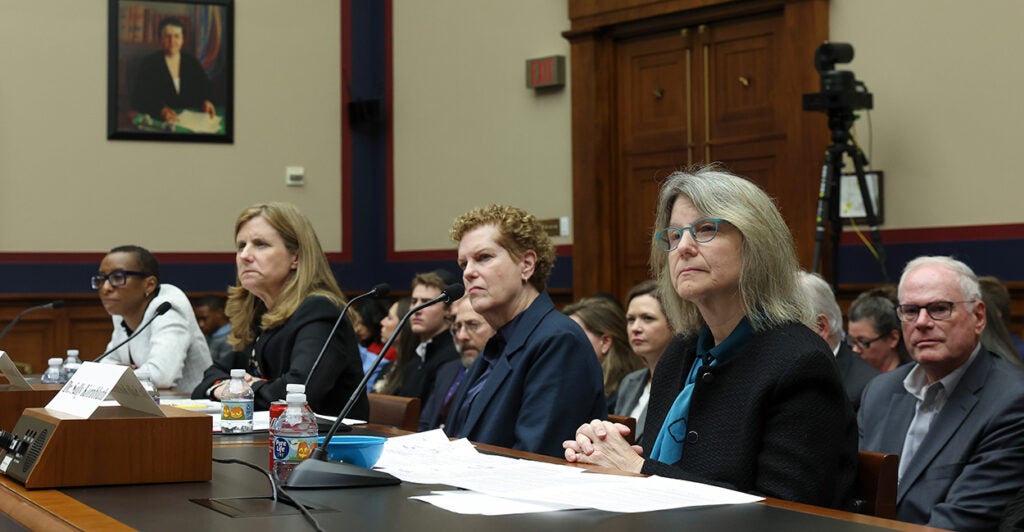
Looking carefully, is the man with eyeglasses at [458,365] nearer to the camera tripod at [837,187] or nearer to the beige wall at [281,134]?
the camera tripod at [837,187]

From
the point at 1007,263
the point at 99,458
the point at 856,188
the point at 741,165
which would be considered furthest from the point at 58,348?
the point at 99,458

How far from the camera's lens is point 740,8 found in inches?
274

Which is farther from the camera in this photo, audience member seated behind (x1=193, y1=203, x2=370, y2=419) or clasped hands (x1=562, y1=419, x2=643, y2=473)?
audience member seated behind (x1=193, y1=203, x2=370, y2=419)

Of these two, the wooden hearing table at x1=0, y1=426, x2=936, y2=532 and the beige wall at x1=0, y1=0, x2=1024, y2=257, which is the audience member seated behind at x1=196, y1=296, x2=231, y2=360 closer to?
the beige wall at x1=0, y1=0, x2=1024, y2=257

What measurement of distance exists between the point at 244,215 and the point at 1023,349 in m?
2.74

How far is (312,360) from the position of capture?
3.65 metres

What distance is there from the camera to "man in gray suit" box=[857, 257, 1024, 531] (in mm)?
2832

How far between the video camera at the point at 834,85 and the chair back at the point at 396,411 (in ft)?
10.3

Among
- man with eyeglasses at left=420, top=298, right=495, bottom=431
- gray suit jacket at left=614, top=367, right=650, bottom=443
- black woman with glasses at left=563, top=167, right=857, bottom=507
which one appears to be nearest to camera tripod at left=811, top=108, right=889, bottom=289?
gray suit jacket at left=614, top=367, right=650, bottom=443

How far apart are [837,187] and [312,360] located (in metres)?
3.30

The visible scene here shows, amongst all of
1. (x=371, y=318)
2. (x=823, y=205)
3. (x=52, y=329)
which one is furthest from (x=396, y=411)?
(x=52, y=329)

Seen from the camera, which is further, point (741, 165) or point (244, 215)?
point (741, 165)

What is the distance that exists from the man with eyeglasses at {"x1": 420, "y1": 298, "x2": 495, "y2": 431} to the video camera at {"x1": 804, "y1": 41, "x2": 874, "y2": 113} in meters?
2.07

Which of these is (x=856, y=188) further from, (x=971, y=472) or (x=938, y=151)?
(x=971, y=472)
